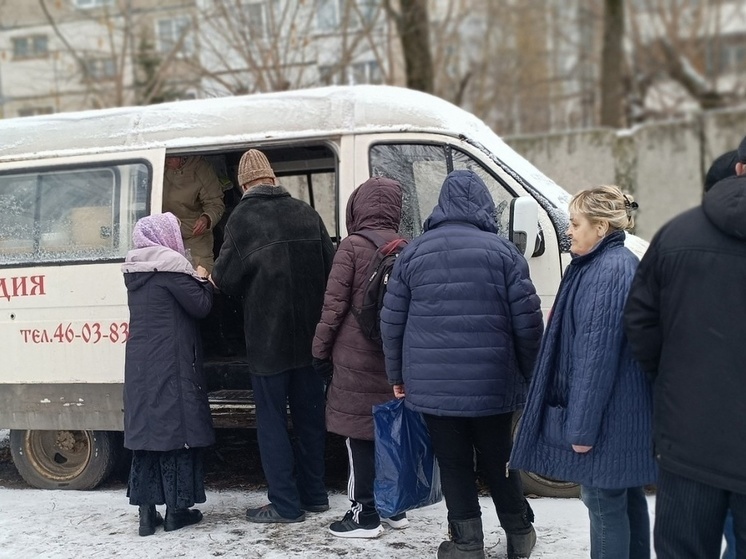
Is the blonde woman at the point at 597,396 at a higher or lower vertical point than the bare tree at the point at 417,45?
lower

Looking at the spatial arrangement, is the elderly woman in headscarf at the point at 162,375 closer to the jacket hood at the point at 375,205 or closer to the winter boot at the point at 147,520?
the winter boot at the point at 147,520

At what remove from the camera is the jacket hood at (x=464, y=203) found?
3988 millimetres

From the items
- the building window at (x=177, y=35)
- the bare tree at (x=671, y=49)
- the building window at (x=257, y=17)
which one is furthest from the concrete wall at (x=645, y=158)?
the bare tree at (x=671, y=49)

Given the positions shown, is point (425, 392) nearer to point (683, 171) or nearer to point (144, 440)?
point (144, 440)

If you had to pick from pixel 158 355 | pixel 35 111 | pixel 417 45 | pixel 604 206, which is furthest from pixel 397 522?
pixel 35 111

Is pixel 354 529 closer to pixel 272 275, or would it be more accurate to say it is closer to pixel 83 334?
pixel 272 275

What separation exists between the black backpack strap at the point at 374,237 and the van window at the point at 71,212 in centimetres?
180

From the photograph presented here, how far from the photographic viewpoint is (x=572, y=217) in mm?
3627

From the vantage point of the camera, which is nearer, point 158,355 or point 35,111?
point 158,355

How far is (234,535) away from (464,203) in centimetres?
227

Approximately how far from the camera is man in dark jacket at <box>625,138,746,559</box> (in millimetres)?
2920

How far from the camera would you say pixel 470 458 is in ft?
13.5

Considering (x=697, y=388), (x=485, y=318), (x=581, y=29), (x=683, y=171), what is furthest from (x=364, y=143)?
(x=581, y=29)

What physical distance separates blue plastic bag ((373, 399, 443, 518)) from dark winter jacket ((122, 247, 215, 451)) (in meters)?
1.09
